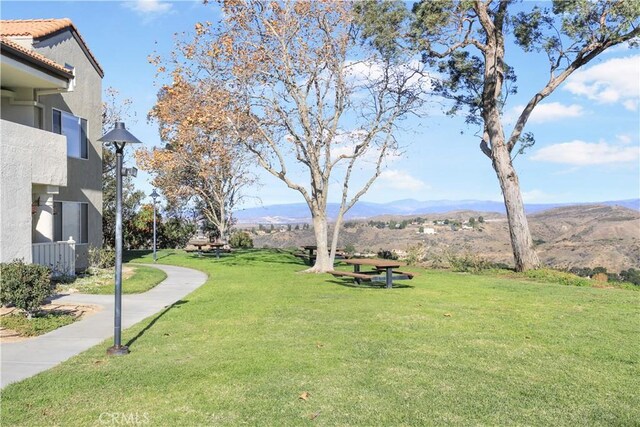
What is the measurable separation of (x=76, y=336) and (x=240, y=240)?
30.2 m

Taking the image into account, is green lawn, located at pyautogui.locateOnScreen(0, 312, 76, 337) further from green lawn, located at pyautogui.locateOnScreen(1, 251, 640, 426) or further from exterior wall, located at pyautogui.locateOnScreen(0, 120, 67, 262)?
exterior wall, located at pyautogui.locateOnScreen(0, 120, 67, 262)

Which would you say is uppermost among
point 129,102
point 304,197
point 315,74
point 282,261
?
point 129,102

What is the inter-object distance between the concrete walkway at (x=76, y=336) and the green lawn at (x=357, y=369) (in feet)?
1.14

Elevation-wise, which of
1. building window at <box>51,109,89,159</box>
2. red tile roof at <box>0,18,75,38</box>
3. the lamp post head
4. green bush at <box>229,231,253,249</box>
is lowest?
green bush at <box>229,231,253,249</box>

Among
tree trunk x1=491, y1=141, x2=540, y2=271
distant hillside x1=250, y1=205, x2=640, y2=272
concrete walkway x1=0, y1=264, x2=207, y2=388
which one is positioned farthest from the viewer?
distant hillside x1=250, y1=205, x2=640, y2=272

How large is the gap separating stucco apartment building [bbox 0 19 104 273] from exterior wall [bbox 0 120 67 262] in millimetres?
22

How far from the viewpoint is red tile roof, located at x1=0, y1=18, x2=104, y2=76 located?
622 inches

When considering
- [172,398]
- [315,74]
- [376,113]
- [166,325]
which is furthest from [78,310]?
[376,113]

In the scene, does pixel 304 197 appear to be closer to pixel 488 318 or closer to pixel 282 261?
pixel 282 261

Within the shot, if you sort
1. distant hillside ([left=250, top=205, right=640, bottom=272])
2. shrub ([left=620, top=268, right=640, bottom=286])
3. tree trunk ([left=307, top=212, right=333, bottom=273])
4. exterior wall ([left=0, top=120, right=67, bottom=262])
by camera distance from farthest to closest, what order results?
distant hillside ([left=250, top=205, right=640, bottom=272]), tree trunk ([left=307, top=212, right=333, bottom=273]), shrub ([left=620, top=268, right=640, bottom=286]), exterior wall ([left=0, top=120, right=67, bottom=262])

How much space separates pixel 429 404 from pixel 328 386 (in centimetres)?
112

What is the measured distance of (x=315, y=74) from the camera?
62.7ft

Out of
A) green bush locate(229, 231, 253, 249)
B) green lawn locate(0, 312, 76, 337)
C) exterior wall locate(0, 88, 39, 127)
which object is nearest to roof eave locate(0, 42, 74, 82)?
exterior wall locate(0, 88, 39, 127)

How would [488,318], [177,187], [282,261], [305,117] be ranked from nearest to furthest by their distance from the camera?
[488,318], [305,117], [282,261], [177,187]
